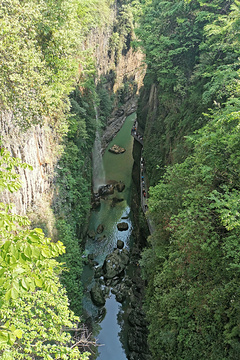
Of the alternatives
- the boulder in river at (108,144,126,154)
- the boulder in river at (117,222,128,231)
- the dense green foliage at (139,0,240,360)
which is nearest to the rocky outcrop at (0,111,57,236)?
the dense green foliage at (139,0,240,360)

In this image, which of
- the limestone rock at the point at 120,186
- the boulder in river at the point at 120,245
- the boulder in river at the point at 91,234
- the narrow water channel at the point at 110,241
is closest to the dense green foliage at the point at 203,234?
the narrow water channel at the point at 110,241

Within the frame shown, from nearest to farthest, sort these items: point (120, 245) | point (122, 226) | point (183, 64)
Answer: point (183, 64) → point (120, 245) → point (122, 226)

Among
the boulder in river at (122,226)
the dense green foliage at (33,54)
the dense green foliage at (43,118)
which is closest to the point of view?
the dense green foliage at (43,118)

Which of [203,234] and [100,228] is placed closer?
[203,234]

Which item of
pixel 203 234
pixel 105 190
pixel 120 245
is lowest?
pixel 120 245

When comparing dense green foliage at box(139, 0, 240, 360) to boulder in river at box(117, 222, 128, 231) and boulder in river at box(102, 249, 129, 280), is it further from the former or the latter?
boulder in river at box(117, 222, 128, 231)

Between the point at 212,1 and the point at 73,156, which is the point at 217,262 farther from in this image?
the point at 212,1

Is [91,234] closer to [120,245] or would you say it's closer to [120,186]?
[120,245]

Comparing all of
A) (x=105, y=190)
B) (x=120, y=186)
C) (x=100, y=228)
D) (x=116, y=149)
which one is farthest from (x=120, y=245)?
(x=116, y=149)

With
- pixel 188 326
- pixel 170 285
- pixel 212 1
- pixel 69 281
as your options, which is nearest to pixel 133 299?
pixel 69 281

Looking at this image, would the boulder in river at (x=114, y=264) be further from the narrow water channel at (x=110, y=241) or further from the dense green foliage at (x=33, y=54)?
the dense green foliage at (x=33, y=54)
